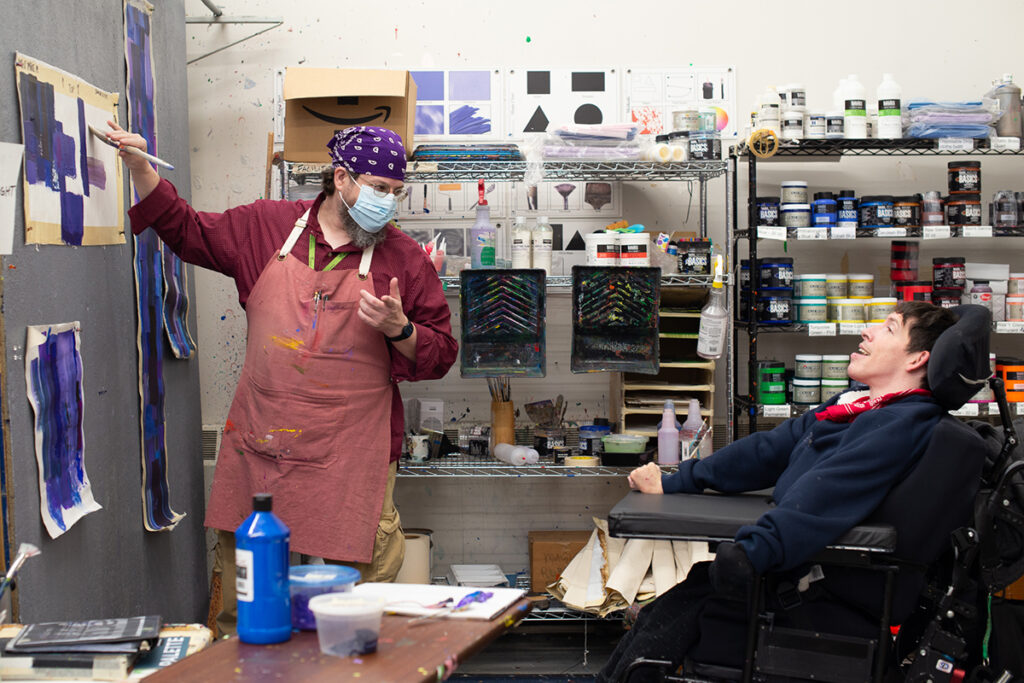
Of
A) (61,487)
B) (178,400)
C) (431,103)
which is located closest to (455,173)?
(431,103)

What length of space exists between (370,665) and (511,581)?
2751mm

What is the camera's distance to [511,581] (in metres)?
4.18

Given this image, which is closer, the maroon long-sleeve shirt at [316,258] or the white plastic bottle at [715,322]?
the maroon long-sleeve shirt at [316,258]

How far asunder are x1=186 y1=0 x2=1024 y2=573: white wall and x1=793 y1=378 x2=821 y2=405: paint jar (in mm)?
464

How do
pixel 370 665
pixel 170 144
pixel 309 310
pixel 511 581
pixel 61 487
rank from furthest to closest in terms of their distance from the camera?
pixel 511 581 < pixel 170 144 < pixel 309 310 < pixel 61 487 < pixel 370 665

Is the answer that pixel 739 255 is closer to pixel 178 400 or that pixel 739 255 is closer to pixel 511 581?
pixel 511 581

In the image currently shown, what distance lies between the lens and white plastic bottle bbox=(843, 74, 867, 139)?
3.82 m

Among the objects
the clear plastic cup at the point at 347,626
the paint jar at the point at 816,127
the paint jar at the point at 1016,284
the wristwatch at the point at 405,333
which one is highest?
the paint jar at the point at 816,127

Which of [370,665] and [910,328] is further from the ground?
[910,328]

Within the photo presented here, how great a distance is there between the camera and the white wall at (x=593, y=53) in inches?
166

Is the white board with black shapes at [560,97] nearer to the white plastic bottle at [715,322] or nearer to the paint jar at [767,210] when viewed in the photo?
the paint jar at [767,210]

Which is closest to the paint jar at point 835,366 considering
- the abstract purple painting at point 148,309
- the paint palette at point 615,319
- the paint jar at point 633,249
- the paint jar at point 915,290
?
the paint jar at point 915,290

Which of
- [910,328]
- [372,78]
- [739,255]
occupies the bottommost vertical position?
[910,328]

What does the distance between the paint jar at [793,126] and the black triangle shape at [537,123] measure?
100 cm
